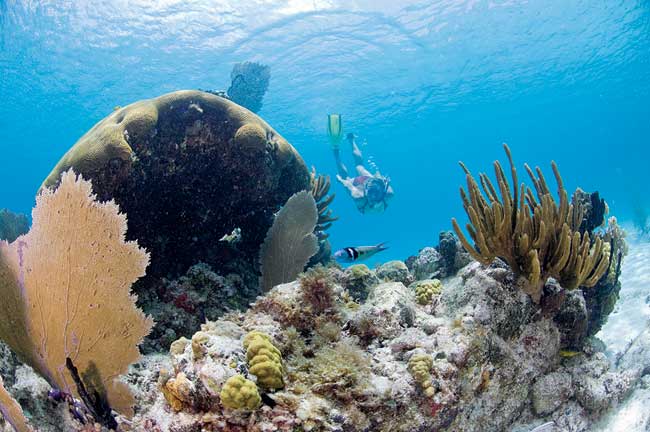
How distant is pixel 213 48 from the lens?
22031mm

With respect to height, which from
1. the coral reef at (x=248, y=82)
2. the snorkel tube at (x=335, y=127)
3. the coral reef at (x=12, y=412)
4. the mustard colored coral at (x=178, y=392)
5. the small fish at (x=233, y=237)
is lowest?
the mustard colored coral at (x=178, y=392)

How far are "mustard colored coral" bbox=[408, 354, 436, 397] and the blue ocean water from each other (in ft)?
65.1

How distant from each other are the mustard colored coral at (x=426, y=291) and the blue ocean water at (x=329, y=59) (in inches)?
730

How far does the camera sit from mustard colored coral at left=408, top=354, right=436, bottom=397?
2.67m

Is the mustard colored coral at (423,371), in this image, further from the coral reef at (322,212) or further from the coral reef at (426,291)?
the coral reef at (322,212)

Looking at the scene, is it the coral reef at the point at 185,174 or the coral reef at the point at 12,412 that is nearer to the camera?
the coral reef at the point at 12,412

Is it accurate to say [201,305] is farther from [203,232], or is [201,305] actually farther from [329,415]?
[329,415]

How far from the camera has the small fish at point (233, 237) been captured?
249 inches

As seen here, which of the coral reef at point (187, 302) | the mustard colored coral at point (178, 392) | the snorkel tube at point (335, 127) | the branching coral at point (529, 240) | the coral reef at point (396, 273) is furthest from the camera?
the snorkel tube at point (335, 127)

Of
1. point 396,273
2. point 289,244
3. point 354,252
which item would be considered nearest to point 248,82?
point 289,244

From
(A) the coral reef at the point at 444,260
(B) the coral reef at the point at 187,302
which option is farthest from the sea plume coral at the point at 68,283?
(A) the coral reef at the point at 444,260

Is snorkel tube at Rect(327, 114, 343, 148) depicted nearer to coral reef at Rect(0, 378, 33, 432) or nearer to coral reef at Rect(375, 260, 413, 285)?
coral reef at Rect(375, 260, 413, 285)

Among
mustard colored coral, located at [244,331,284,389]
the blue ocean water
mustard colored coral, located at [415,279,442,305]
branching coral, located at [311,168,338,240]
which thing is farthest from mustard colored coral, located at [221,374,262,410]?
the blue ocean water

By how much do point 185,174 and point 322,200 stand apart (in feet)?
10.5
